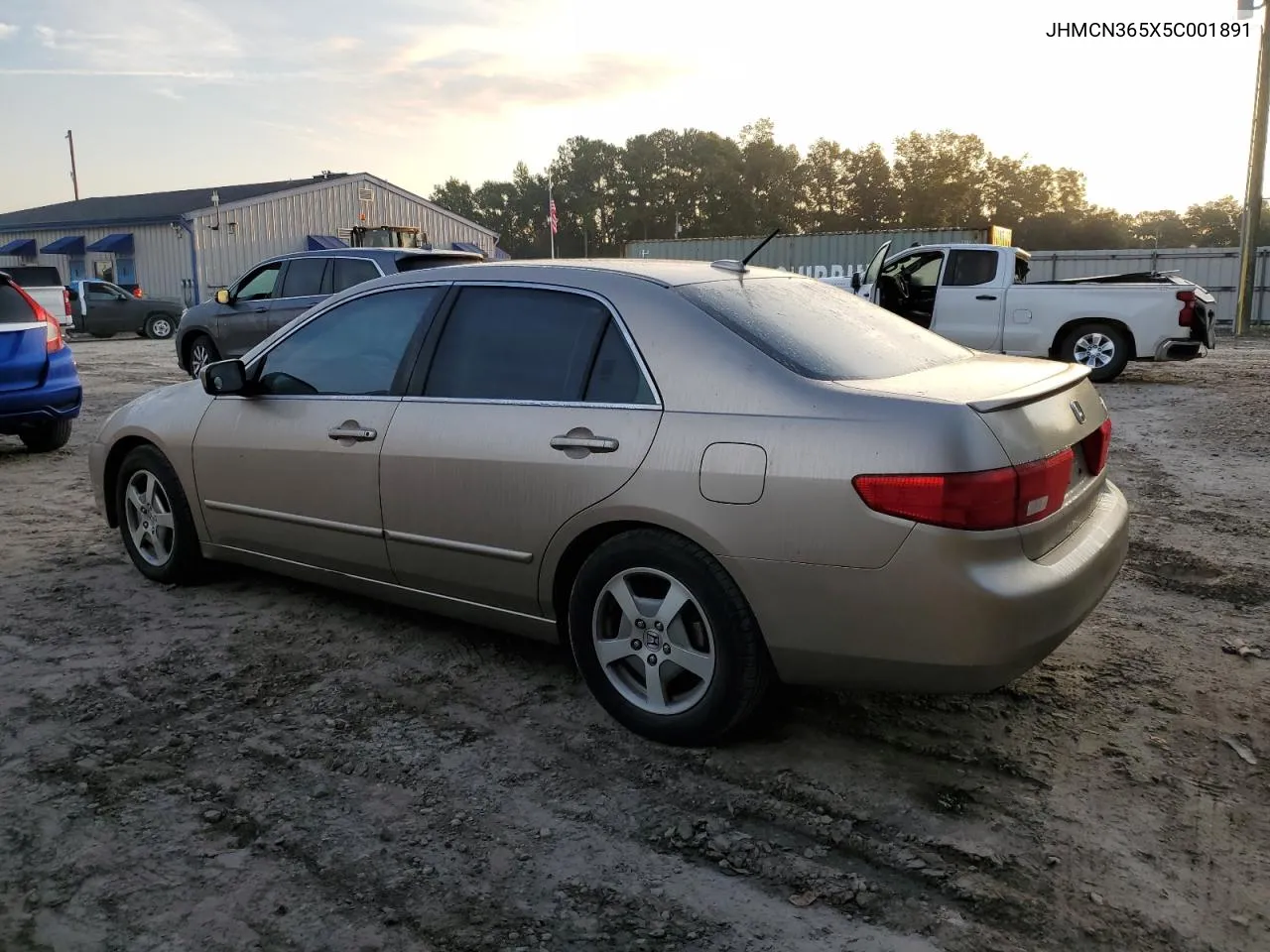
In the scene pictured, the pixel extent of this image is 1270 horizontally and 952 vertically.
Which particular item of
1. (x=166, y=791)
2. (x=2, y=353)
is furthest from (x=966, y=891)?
(x=2, y=353)

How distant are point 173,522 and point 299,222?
124 ft

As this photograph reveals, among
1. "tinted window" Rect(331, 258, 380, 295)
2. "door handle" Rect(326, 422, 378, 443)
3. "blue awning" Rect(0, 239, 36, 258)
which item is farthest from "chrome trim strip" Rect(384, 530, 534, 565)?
"blue awning" Rect(0, 239, 36, 258)

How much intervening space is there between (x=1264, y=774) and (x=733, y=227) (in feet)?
236

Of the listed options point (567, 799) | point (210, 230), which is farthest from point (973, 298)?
point (210, 230)

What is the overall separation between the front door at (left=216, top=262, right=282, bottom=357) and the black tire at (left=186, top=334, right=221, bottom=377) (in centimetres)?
21

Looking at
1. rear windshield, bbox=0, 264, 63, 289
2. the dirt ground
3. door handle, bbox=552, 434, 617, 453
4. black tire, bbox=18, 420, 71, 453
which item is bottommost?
the dirt ground

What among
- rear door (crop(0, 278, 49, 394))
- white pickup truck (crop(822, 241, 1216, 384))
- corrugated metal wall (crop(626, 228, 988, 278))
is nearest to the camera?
rear door (crop(0, 278, 49, 394))

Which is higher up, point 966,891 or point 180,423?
point 180,423

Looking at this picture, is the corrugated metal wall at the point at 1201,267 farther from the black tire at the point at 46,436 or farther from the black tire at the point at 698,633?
the black tire at the point at 698,633

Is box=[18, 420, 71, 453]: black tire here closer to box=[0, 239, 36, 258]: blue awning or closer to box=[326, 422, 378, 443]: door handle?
box=[326, 422, 378, 443]: door handle

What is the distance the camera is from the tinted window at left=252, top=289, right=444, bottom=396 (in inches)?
161

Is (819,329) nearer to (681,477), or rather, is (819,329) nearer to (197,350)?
(681,477)

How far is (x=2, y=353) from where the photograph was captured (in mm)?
8086

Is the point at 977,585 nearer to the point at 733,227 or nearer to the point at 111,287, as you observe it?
the point at 111,287
